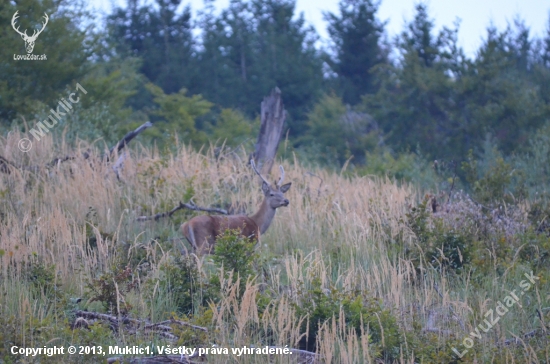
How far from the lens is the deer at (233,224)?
9117 millimetres

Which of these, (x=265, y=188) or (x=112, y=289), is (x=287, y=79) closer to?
(x=265, y=188)

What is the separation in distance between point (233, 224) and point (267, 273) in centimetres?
197

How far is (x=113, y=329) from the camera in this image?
612 cm

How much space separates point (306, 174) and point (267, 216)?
3.07m

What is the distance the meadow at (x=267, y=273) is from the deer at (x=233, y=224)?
0.84ft

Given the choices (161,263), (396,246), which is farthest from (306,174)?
(161,263)

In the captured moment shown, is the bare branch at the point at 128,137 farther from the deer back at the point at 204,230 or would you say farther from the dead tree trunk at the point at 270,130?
the deer back at the point at 204,230

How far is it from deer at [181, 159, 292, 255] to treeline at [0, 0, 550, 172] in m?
5.56

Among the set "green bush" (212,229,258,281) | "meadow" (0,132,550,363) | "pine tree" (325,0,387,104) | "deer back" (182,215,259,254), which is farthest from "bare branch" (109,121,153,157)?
"pine tree" (325,0,387,104)

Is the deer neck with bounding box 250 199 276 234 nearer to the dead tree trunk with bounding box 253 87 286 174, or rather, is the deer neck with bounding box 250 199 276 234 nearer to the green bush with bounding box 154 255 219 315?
the dead tree trunk with bounding box 253 87 286 174

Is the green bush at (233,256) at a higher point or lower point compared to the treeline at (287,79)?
lower

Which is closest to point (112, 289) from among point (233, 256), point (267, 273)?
point (233, 256)

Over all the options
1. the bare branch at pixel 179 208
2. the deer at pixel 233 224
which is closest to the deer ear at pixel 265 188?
the deer at pixel 233 224

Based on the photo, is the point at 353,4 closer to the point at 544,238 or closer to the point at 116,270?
the point at 544,238
